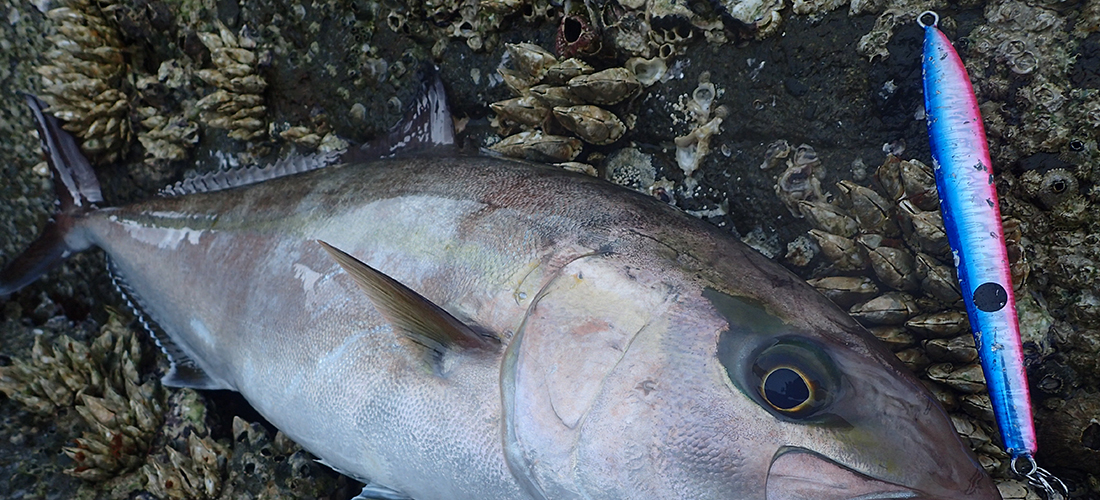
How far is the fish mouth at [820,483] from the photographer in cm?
88

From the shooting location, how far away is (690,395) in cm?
96

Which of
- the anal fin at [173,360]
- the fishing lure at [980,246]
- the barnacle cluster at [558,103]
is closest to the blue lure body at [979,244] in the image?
the fishing lure at [980,246]

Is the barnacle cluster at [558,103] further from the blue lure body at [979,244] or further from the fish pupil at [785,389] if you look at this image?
the fish pupil at [785,389]

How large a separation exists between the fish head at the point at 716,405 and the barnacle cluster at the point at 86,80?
2.09 m

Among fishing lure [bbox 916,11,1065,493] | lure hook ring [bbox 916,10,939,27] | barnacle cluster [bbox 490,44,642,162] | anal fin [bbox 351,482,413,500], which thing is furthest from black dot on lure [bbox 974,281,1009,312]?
anal fin [bbox 351,482,413,500]

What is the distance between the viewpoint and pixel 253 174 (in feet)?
6.13

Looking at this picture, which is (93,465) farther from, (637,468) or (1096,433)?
(1096,433)

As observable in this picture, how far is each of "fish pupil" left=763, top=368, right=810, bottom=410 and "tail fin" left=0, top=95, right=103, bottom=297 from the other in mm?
2338

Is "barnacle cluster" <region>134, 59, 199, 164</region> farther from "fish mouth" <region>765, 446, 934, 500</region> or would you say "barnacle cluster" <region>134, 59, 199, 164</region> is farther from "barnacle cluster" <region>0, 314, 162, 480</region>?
"fish mouth" <region>765, 446, 934, 500</region>

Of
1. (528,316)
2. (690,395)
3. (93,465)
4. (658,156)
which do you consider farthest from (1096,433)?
(93,465)

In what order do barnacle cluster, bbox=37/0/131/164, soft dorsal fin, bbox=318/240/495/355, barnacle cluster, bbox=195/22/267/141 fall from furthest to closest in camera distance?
barnacle cluster, bbox=37/0/131/164 < barnacle cluster, bbox=195/22/267/141 < soft dorsal fin, bbox=318/240/495/355

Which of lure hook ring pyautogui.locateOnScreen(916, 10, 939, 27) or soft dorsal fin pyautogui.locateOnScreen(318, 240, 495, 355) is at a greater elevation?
lure hook ring pyautogui.locateOnScreen(916, 10, 939, 27)

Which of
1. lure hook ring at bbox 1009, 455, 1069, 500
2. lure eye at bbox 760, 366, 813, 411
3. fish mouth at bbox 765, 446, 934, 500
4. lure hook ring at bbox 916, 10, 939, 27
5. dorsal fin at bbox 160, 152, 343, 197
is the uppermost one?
lure hook ring at bbox 916, 10, 939, 27

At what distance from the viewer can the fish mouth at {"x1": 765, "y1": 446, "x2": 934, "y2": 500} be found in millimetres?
885
